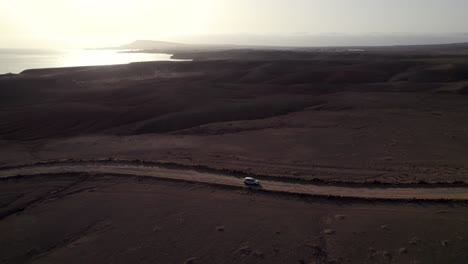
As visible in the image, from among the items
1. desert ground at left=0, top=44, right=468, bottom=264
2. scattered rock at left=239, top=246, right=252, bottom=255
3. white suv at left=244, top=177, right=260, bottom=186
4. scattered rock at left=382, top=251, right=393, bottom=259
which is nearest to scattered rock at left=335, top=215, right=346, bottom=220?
desert ground at left=0, top=44, right=468, bottom=264

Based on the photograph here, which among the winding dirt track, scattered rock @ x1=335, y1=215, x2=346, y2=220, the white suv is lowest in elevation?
scattered rock @ x1=335, y1=215, x2=346, y2=220

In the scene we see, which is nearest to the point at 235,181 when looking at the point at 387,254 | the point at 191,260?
the point at 191,260

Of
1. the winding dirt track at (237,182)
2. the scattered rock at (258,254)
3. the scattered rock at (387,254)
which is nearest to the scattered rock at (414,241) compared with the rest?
the scattered rock at (387,254)

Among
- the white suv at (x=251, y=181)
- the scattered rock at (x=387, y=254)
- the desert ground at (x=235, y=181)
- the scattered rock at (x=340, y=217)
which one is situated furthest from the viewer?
the white suv at (x=251, y=181)

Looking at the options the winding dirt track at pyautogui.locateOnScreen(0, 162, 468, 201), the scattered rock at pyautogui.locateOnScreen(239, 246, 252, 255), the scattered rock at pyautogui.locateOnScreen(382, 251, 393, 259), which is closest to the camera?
the scattered rock at pyautogui.locateOnScreen(382, 251, 393, 259)

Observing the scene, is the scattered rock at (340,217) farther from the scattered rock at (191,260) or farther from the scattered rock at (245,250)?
the scattered rock at (191,260)

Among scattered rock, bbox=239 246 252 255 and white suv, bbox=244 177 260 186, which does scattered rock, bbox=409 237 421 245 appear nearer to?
scattered rock, bbox=239 246 252 255
